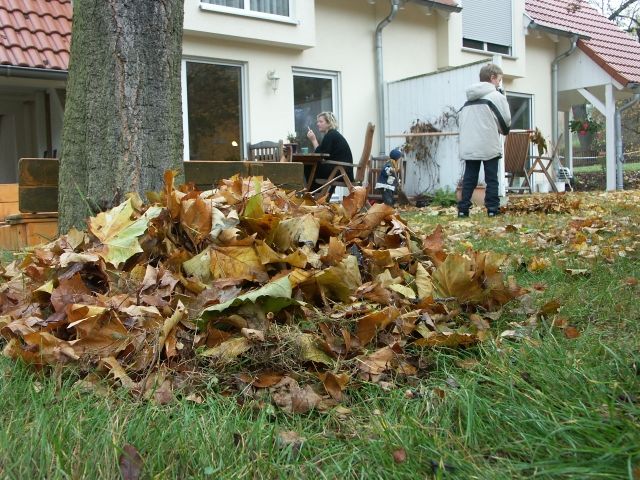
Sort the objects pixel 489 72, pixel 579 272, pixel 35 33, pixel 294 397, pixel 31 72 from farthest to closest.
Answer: pixel 35 33 < pixel 31 72 < pixel 489 72 < pixel 579 272 < pixel 294 397

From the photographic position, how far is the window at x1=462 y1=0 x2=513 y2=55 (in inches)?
589

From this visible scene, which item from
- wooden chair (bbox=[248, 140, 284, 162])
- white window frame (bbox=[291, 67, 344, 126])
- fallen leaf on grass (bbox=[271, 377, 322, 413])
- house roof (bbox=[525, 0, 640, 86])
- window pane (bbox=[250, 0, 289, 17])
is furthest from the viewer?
house roof (bbox=[525, 0, 640, 86])

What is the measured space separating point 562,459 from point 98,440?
1061 millimetres

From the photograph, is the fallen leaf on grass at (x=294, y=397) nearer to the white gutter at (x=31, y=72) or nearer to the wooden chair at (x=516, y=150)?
the white gutter at (x=31, y=72)

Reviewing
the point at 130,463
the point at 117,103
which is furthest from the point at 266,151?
the point at 130,463

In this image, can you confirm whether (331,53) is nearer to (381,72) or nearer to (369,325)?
(381,72)

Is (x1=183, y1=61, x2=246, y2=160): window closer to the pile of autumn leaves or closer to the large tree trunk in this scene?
the large tree trunk

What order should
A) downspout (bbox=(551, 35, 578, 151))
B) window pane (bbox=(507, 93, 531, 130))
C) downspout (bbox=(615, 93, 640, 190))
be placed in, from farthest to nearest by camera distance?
downspout (bbox=(551, 35, 578, 151))
window pane (bbox=(507, 93, 531, 130))
downspout (bbox=(615, 93, 640, 190))

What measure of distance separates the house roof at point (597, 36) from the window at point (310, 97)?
20.5ft

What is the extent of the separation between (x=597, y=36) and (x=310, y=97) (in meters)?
9.72

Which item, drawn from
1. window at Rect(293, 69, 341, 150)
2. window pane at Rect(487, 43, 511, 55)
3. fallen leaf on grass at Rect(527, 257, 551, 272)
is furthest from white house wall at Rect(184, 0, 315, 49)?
fallen leaf on grass at Rect(527, 257, 551, 272)

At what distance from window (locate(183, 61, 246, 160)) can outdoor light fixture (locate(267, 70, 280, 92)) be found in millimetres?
487

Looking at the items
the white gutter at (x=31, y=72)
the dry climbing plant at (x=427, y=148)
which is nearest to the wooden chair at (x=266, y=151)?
the white gutter at (x=31, y=72)

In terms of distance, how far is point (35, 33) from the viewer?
9344 millimetres
